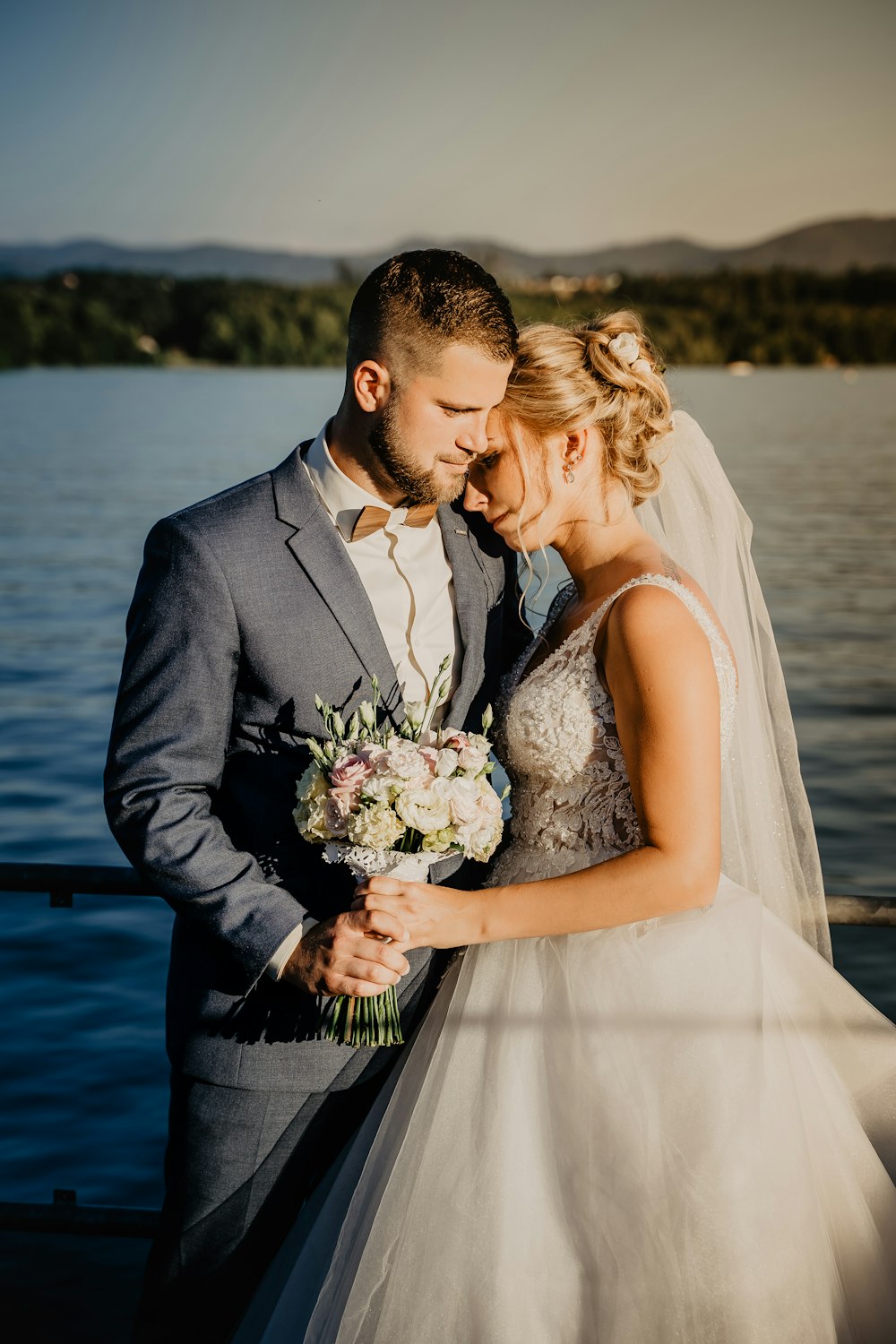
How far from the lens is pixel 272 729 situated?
8.33ft

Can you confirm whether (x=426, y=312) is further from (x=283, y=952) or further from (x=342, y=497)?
(x=283, y=952)

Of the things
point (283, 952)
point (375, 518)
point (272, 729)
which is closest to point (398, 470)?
point (375, 518)

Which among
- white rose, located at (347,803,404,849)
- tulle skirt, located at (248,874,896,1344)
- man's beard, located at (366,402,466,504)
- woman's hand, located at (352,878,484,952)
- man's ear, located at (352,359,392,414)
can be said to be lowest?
tulle skirt, located at (248,874,896,1344)

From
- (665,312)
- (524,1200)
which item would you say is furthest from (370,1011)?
(665,312)

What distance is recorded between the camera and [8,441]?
154 feet

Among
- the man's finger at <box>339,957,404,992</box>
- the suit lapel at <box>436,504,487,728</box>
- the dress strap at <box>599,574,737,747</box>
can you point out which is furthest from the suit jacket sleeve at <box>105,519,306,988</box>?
the dress strap at <box>599,574,737,747</box>

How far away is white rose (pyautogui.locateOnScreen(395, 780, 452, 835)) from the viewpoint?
2240 mm

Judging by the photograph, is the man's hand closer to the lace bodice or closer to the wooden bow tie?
the lace bodice

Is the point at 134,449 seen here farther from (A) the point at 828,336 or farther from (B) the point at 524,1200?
(B) the point at 524,1200

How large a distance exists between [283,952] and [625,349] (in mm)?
1393

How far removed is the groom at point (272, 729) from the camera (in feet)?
7.89

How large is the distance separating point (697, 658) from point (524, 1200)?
1.00 m

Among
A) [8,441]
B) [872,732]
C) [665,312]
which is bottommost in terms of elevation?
[8,441]

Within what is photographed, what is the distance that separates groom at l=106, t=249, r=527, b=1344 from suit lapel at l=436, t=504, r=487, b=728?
1 centimetres
